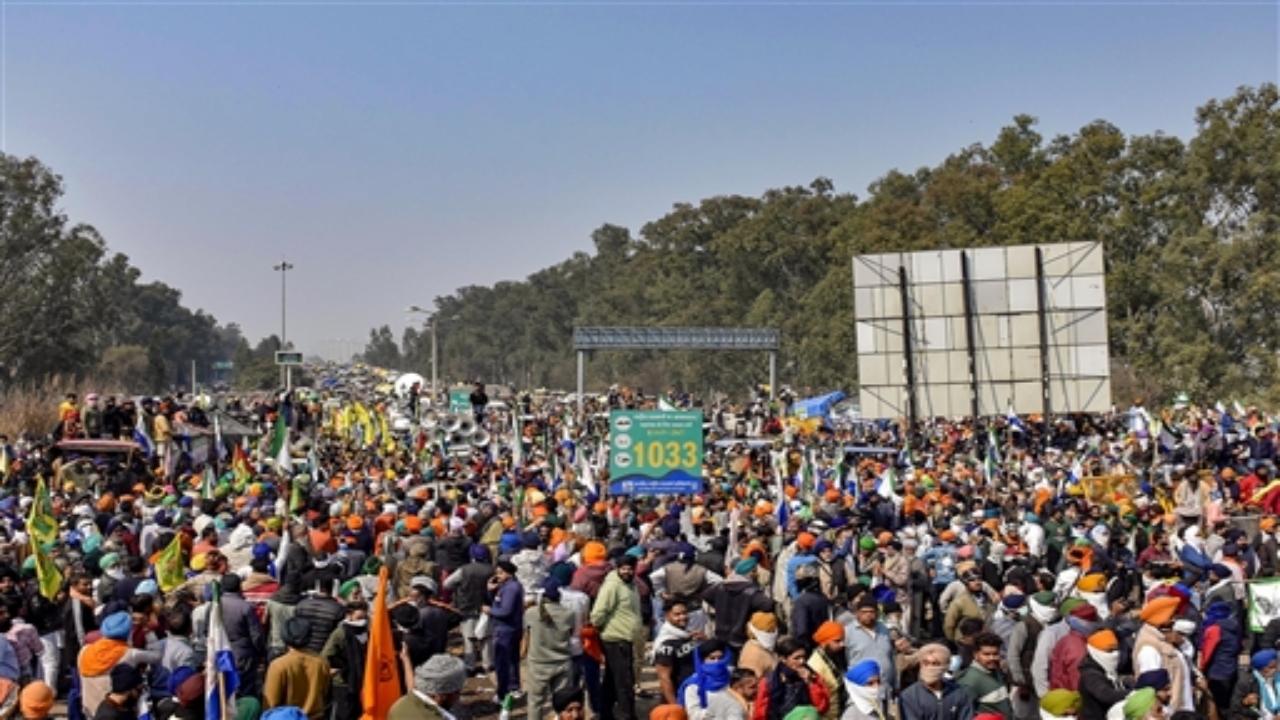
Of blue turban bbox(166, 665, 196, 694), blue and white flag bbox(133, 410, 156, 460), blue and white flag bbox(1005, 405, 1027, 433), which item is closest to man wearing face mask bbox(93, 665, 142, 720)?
blue turban bbox(166, 665, 196, 694)

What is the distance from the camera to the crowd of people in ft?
23.1

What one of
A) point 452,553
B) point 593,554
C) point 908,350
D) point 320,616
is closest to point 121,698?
point 320,616

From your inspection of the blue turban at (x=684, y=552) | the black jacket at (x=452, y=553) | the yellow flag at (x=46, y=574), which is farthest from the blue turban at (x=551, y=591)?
the yellow flag at (x=46, y=574)

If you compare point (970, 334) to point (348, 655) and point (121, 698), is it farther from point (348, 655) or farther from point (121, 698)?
point (121, 698)

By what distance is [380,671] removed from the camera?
6.95 m

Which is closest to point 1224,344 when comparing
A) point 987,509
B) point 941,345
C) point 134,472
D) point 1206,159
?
point 1206,159

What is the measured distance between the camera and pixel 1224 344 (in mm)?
43188

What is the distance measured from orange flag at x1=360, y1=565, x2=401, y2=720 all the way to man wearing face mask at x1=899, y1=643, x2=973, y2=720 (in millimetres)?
2678

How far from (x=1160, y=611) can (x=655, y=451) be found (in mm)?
8332

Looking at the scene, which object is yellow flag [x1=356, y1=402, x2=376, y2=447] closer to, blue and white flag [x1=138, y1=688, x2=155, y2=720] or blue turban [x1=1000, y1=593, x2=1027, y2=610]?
blue turban [x1=1000, y1=593, x2=1027, y2=610]

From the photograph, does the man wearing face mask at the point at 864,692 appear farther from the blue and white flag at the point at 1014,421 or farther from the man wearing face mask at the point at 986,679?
the blue and white flag at the point at 1014,421

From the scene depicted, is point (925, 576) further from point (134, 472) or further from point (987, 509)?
point (134, 472)

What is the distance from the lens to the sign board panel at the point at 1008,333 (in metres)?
21.1

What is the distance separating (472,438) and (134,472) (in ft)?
22.3
